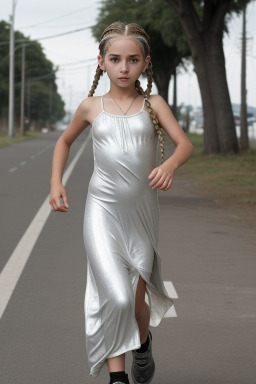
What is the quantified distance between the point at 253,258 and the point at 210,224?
344cm

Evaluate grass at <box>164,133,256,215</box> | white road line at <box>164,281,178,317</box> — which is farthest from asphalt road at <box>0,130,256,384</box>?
grass at <box>164,133,256,215</box>

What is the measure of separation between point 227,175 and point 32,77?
108m

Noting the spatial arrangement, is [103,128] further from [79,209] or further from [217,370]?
[79,209]

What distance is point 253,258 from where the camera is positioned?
34.5ft

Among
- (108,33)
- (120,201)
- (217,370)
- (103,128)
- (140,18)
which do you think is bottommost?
(217,370)

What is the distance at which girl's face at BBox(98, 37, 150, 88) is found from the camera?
15.1 ft

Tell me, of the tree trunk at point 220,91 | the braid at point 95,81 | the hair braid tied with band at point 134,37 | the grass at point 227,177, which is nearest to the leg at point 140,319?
the hair braid tied with band at point 134,37

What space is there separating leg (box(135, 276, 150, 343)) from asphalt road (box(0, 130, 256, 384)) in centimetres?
73

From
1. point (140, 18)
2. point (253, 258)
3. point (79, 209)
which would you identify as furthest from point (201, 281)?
point (140, 18)

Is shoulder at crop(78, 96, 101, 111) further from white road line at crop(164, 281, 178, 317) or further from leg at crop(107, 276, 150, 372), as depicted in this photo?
white road line at crop(164, 281, 178, 317)

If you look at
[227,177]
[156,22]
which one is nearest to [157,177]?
[227,177]

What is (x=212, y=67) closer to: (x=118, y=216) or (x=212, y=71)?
(x=212, y=71)

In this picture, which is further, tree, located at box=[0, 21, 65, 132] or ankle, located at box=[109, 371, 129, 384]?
tree, located at box=[0, 21, 65, 132]

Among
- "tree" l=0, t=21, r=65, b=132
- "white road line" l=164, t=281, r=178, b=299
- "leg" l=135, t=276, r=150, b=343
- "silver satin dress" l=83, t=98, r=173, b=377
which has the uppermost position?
"tree" l=0, t=21, r=65, b=132
